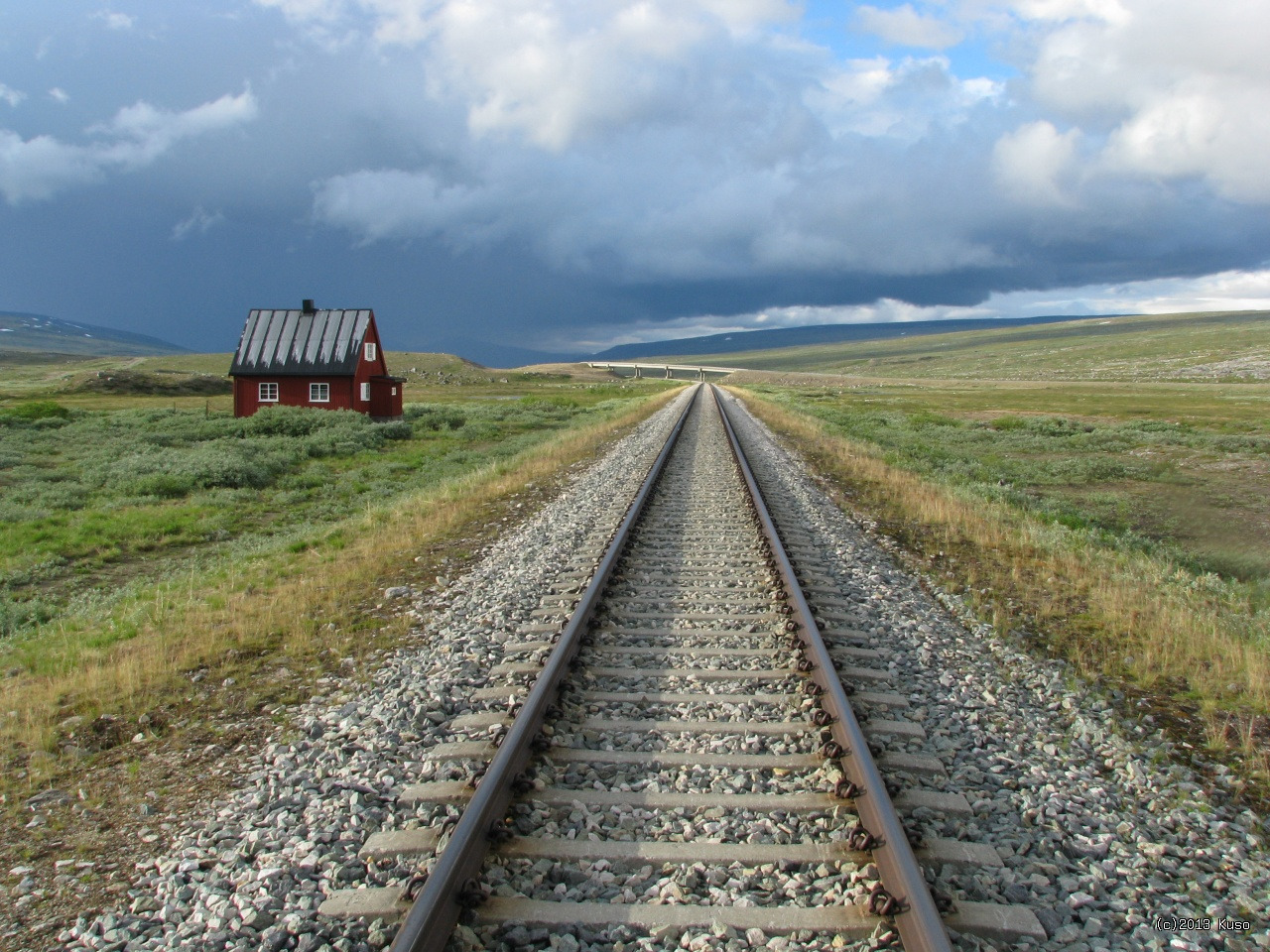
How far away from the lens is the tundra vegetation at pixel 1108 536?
6215mm

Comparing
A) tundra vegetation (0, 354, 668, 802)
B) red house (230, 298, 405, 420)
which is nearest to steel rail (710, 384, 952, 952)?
tundra vegetation (0, 354, 668, 802)

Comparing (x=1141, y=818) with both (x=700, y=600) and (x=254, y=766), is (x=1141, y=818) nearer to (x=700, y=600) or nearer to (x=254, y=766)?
(x=700, y=600)

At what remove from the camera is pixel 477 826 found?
11.7ft

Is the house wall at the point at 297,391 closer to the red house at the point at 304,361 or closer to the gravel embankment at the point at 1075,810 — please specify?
the red house at the point at 304,361

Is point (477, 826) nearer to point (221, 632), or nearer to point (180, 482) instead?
point (221, 632)

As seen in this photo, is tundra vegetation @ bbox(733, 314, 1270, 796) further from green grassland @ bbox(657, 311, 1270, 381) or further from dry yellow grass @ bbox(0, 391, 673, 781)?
green grassland @ bbox(657, 311, 1270, 381)

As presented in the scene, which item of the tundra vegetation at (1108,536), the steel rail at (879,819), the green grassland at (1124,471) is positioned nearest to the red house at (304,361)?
the tundra vegetation at (1108,536)

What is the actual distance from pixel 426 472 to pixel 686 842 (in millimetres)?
17946

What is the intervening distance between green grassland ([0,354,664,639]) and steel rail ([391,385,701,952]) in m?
6.34

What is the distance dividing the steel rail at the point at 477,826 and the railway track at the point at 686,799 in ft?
0.03

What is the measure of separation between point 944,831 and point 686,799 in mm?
1271

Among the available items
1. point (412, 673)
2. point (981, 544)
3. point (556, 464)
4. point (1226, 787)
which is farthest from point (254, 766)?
point (556, 464)

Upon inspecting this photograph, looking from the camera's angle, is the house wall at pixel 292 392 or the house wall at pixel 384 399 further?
the house wall at pixel 384 399

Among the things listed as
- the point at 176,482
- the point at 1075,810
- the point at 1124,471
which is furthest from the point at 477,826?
the point at 1124,471
